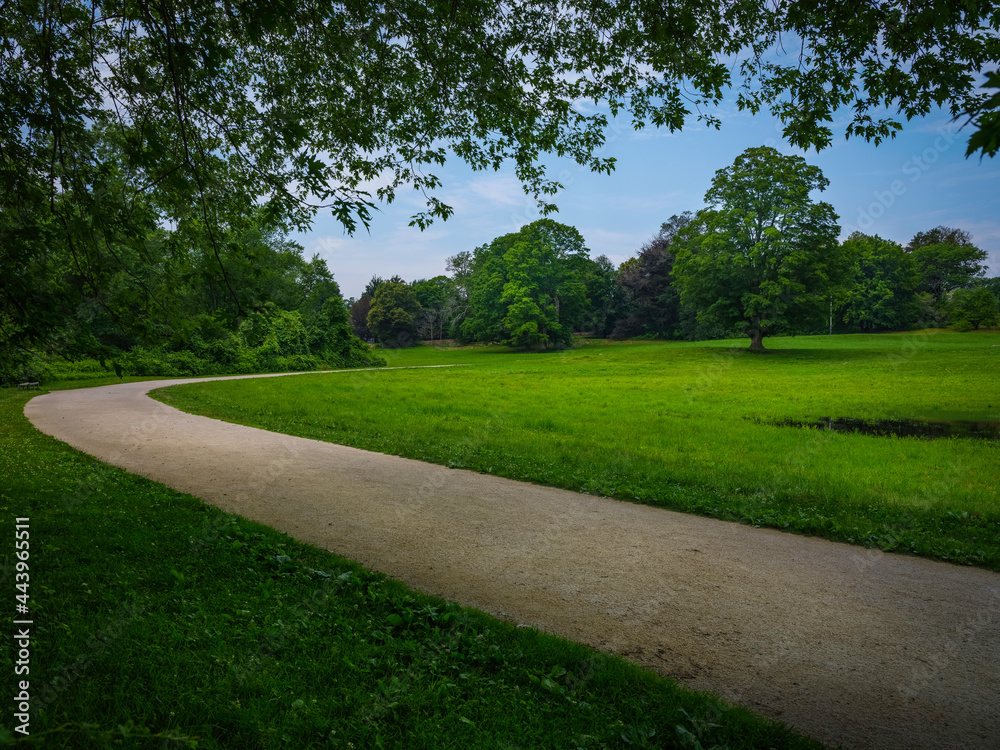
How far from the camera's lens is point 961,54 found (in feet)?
18.5

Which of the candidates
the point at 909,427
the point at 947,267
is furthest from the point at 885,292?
the point at 909,427

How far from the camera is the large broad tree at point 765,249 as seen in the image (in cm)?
3578

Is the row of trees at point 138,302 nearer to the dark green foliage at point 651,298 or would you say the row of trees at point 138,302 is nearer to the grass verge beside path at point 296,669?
the grass verge beside path at point 296,669

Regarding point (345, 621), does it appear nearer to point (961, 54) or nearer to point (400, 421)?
point (961, 54)

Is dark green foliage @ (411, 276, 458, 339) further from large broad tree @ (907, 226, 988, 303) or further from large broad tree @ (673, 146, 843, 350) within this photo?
large broad tree @ (907, 226, 988, 303)

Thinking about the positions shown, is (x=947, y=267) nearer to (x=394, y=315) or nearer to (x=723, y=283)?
(x=723, y=283)

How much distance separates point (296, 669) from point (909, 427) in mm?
15437

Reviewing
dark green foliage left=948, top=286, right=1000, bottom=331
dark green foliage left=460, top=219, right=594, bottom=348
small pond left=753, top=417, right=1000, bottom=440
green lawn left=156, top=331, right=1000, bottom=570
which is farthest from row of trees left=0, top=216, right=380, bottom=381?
dark green foliage left=948, top=286, right=1000, bottom=331

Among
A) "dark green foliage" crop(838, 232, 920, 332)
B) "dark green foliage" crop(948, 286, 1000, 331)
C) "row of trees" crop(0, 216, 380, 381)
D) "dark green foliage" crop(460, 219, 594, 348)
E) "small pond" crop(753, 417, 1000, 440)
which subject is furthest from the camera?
"dark green foliage" crop(838, 232, 920, 332)

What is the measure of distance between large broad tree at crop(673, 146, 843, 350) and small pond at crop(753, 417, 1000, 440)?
22.0 metres

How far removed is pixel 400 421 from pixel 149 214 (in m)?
7.98

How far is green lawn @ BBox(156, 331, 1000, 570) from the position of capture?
6.92 metres

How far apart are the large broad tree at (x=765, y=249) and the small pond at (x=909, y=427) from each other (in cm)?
2198

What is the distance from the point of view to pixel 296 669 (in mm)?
3316
